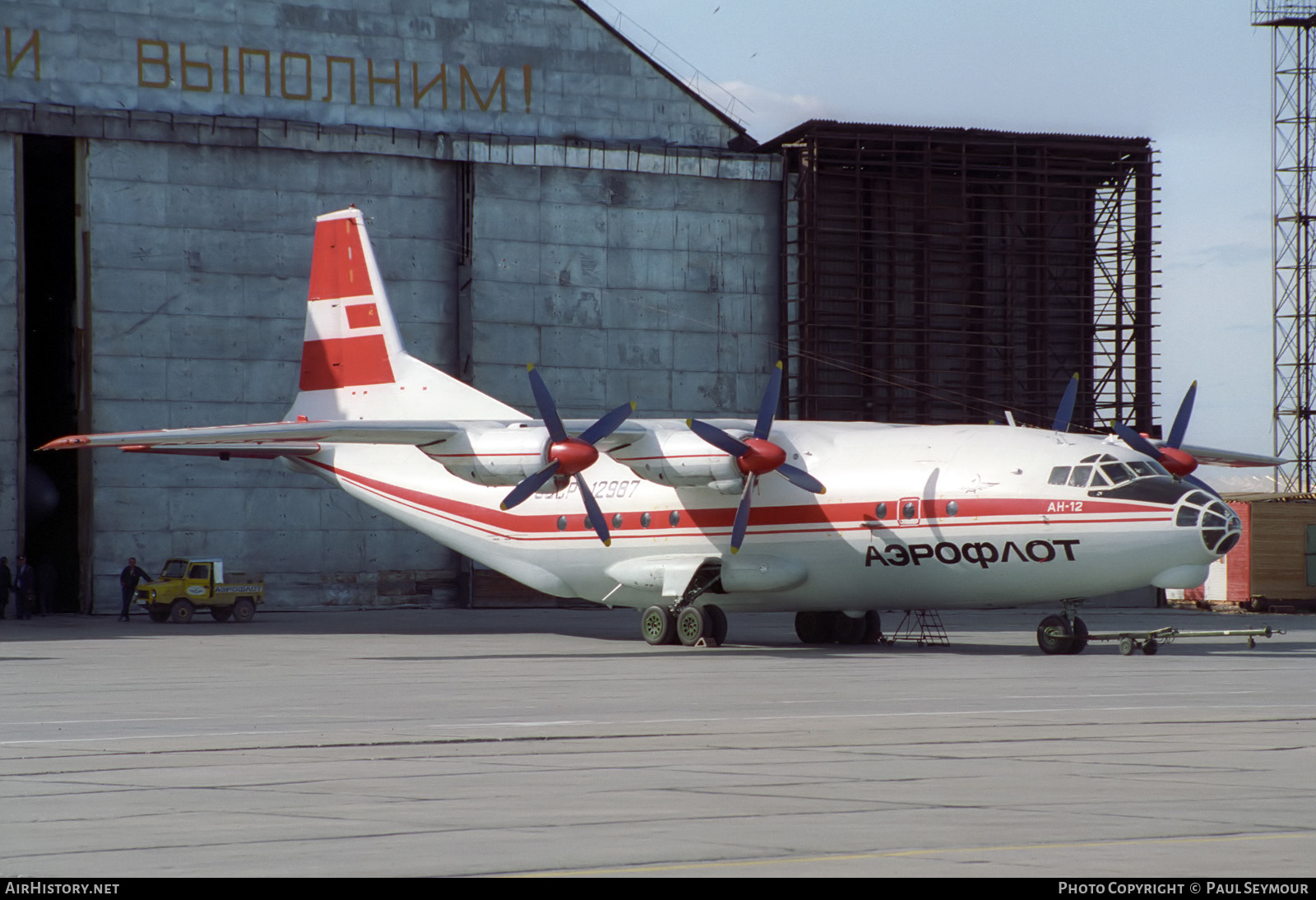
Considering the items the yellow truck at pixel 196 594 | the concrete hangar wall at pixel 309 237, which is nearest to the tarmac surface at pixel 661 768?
the yellow truck at pixel 196 594

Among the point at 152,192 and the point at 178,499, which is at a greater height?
the point at 152,192

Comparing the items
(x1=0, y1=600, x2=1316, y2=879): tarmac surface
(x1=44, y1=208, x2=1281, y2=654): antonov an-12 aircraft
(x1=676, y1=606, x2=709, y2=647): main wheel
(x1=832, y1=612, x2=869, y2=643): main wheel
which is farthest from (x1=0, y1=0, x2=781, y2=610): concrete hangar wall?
(x1=0, y1=600, x2=1316, y2=879): tarmac surface

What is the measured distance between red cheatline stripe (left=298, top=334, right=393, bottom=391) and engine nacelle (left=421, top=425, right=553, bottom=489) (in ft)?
26.6

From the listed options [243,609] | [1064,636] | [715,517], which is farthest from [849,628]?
[243,609]

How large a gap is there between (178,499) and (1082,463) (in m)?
33.7

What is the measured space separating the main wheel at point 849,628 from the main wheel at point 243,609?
20.8 meters

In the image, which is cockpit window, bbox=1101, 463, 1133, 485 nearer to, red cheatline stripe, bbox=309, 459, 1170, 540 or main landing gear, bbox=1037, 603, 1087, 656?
red cheatline stripe, bbox=309, 459, 1170, 540

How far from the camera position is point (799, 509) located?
3189 centimetres

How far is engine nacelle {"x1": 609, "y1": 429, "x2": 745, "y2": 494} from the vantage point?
31.4 metres

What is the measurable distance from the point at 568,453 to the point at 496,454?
5.62 ft

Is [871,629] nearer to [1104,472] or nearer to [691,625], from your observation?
[691,625]

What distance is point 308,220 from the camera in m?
54.9
